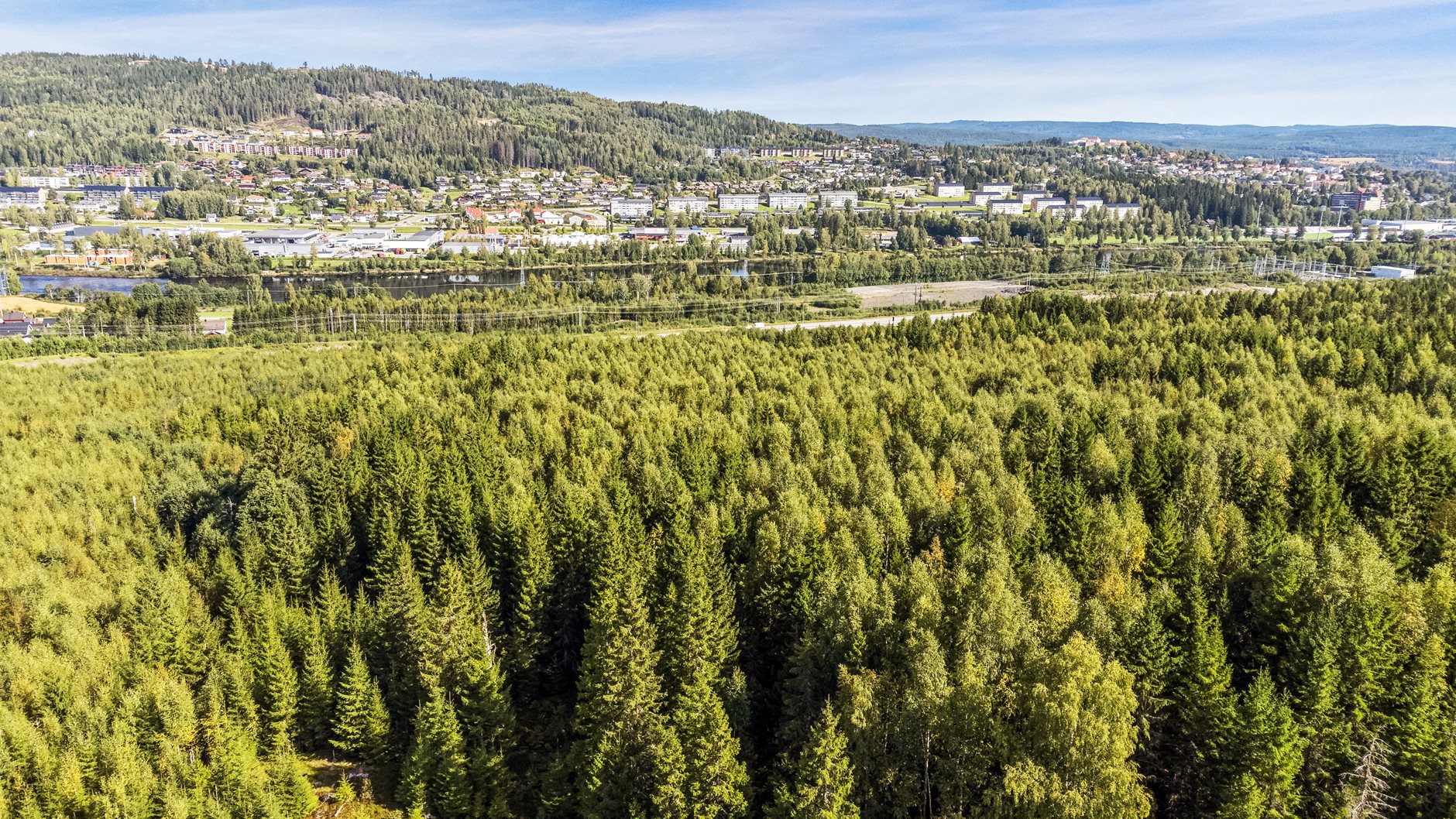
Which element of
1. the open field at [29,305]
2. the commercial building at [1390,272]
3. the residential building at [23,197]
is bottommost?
the open field at [29,305]

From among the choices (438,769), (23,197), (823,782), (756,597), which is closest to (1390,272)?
(756,597)

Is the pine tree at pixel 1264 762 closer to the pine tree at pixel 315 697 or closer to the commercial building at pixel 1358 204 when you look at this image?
the pine tree at pixel 315 697

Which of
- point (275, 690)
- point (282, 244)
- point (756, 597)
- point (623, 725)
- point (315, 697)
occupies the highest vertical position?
point (282, 244)

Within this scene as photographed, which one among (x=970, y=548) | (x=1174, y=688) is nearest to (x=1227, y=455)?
(x=970, y=548)

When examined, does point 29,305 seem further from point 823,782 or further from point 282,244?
point 823,782

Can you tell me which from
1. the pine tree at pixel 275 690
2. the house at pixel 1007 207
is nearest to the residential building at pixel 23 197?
the house at pixel 1007 207

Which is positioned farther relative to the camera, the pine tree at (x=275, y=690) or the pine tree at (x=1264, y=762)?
the pine tree at (x=275, y=690)
